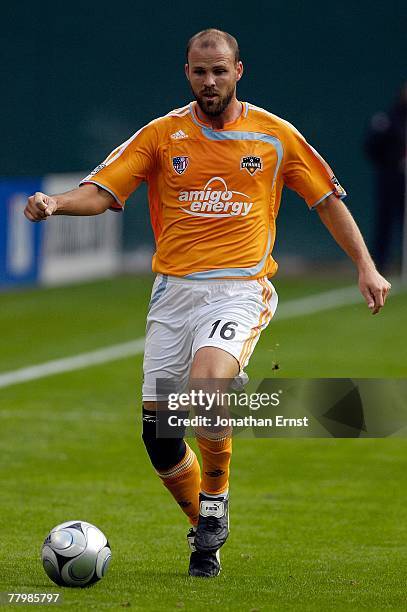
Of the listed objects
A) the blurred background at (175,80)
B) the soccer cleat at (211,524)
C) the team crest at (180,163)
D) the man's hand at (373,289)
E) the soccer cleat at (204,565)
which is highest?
the team crest at (180,163)

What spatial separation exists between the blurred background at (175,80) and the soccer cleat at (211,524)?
1777 centimetres

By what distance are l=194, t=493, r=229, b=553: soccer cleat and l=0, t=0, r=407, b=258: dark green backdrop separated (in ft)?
59.2

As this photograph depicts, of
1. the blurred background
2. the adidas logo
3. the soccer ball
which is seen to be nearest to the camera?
the soccer ball

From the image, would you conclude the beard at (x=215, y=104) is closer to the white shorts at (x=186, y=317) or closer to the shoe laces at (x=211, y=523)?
the white shorts at (x=186, y=317)

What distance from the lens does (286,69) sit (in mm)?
24625

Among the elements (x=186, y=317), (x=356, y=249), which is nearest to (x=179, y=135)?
(x=186, y=317)

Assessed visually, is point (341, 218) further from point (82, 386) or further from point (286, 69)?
point (286, 69)

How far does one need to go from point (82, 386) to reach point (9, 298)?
21.3 ft

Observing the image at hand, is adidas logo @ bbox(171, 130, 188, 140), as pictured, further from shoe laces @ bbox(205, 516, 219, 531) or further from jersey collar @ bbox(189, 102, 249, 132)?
shoe laces @ bbox(205, 516, 219, 531)

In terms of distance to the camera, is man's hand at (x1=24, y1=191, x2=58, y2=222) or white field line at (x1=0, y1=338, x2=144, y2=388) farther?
white field line at (x1=0, y1=338, x2=144, y2=388)

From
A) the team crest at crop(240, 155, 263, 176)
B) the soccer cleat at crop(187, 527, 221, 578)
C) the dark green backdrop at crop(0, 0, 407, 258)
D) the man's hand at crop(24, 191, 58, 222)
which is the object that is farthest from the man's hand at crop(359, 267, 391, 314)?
the dark green backdrop at crop(0, 0, 407, 258)

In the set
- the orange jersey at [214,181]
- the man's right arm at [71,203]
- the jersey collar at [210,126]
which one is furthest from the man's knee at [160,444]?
the jersey collar at [210,126]

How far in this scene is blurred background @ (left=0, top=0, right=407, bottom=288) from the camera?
79.5 feet

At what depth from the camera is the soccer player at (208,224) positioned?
625cm
